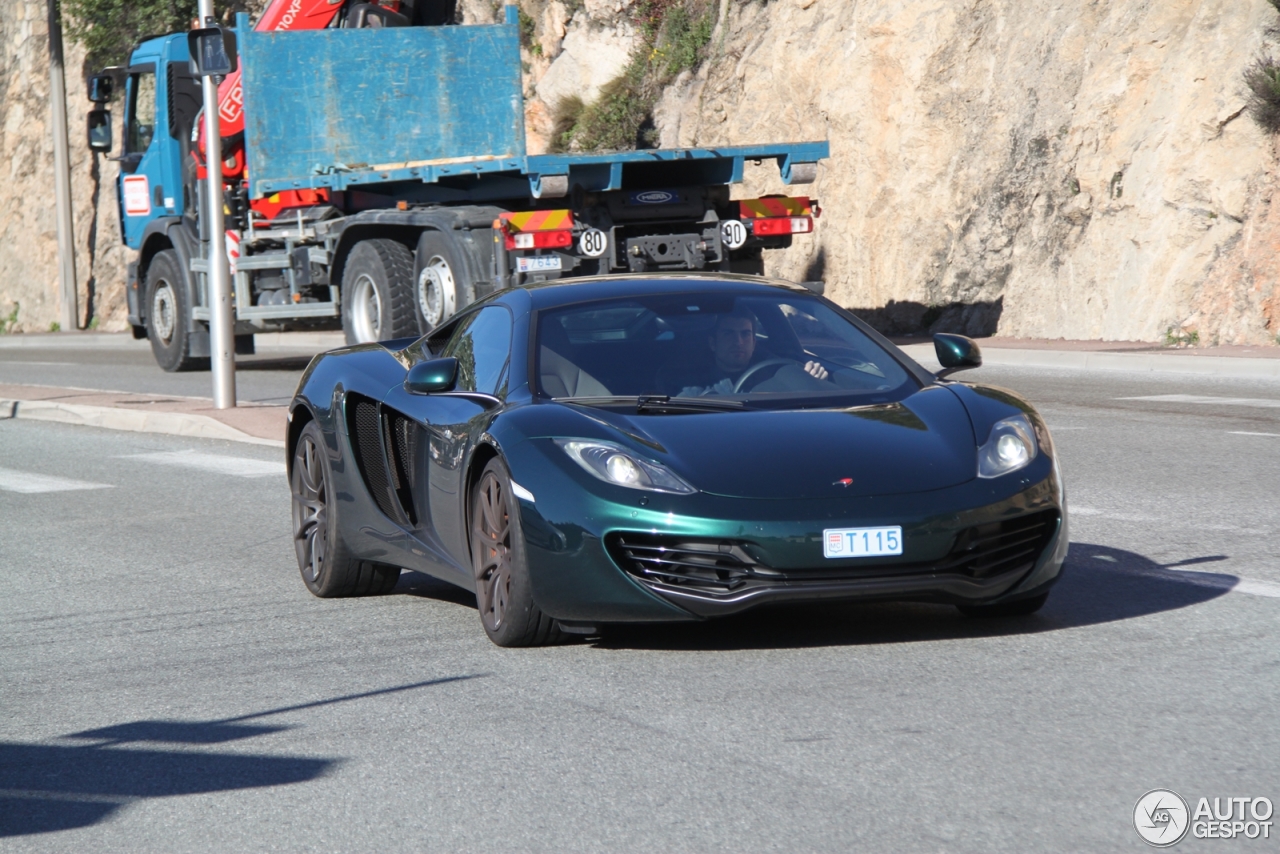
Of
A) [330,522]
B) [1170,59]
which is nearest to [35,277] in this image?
[1170,59]

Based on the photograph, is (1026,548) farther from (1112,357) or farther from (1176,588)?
(1112,357)

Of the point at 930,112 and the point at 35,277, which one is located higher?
the point at 930,112

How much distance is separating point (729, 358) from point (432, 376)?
111 cm

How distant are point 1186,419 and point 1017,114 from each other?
13.8 meters

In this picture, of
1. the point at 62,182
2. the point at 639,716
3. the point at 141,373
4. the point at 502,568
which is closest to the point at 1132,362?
the point at 141,373

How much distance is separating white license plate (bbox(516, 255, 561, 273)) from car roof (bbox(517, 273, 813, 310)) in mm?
10227

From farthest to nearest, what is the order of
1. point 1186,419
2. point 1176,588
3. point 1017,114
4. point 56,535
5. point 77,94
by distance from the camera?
point 77,94, point 1017,114, point 1186,419, point 56,535, point 1176,588

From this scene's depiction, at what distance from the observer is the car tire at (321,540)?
7.36 m

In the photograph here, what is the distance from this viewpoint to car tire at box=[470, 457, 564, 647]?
19.1 ft

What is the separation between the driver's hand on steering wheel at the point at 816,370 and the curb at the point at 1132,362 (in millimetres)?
10961

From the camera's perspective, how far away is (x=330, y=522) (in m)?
7.39

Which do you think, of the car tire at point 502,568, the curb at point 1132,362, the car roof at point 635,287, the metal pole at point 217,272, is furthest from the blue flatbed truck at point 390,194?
the car tire at point 502,568

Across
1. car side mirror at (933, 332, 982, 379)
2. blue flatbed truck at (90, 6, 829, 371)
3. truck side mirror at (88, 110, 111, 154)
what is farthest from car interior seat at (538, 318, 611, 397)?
truck side mirror at (88, 110, 111, 154)

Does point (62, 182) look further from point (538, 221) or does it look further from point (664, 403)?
point (664, 403)
